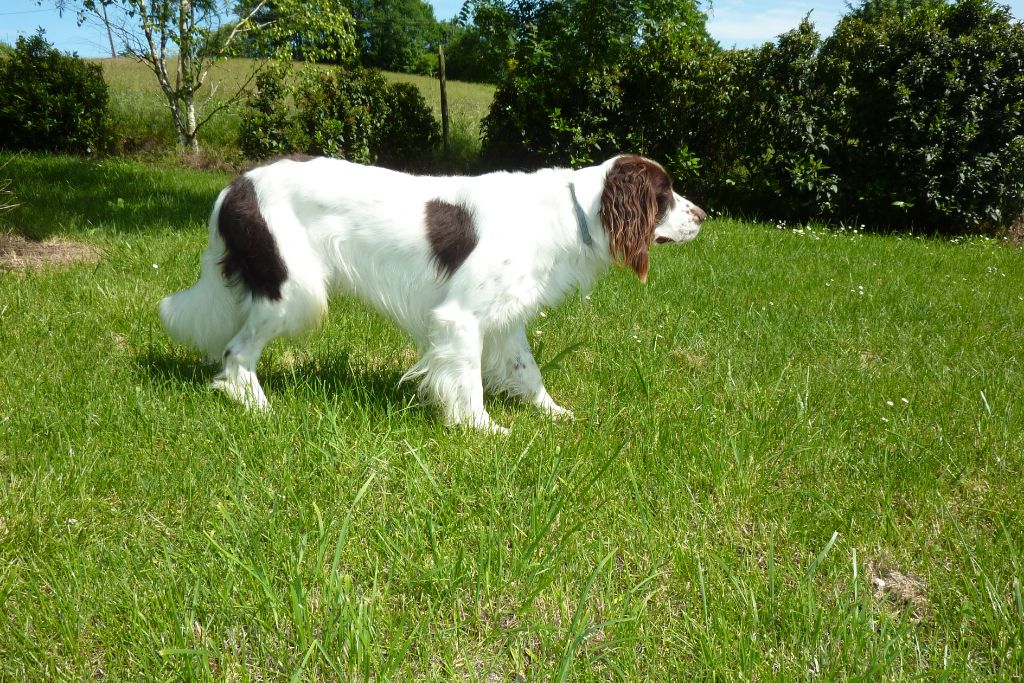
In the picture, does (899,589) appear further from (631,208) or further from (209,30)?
(209,30)

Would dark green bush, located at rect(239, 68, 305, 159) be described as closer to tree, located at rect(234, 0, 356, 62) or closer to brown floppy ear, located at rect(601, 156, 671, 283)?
tree, located at rect(234, 0, 356, 62)

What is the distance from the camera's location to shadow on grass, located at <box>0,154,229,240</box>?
6906mm

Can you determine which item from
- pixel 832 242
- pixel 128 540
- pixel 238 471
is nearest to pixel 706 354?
pixel 238 471

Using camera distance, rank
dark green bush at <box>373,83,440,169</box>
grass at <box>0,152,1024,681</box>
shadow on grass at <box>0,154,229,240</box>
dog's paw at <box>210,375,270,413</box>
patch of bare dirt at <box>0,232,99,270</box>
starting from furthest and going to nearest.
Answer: dark green bush at <box>373,83,440,169</box>
shadow on grass at <box>0,154,229,240</box>
patch of bare dirt at <box>0,232,99,270</box>
dog's paw at <box>210,375,270,413</box>
grass at <box>0,152,1024,681</box>

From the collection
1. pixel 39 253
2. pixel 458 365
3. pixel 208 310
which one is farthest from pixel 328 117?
pixel 458 365

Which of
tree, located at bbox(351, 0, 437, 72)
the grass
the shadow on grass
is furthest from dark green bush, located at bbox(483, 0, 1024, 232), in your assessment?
tree, located at bbox(351, 0, 437, 72)

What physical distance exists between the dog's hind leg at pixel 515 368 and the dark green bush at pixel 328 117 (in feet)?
29.0

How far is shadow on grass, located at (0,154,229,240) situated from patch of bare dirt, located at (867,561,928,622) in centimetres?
677

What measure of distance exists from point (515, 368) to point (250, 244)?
A: 1364 millimetres

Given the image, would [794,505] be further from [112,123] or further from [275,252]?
[112,123]

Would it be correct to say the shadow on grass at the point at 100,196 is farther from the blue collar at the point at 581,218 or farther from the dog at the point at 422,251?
the blue collar at the point at 581,218

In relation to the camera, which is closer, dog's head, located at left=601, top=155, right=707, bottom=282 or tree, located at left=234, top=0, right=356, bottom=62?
dog's head, located at left=601, top=155, right=707, bottom=282

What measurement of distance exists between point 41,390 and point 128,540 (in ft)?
4.44

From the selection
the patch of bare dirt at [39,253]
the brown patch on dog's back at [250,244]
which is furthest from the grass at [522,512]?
the patch of bare dirt at [39,253]
